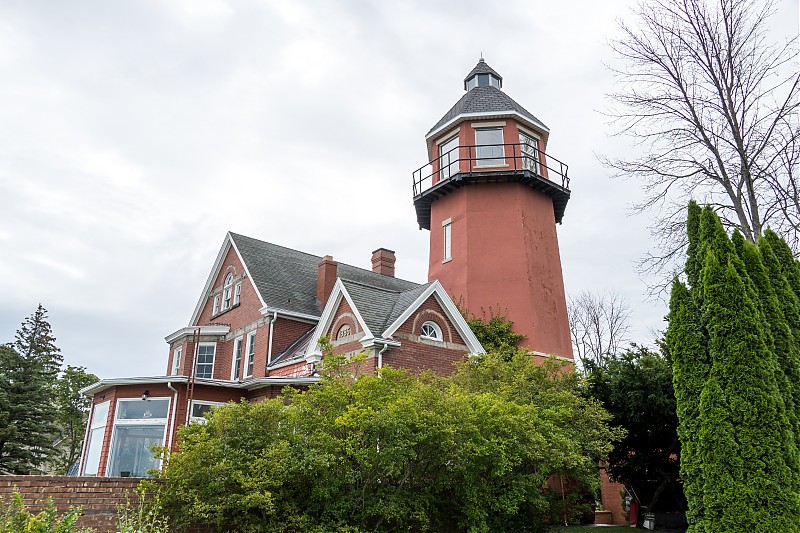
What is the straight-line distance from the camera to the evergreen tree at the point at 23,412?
26922 millimetres

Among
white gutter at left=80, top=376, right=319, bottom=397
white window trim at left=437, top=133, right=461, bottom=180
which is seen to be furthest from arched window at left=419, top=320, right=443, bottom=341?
Answer: white window trim at left=437, top=133, right=461, bottom=180

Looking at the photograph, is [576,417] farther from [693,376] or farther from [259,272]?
[259,272]

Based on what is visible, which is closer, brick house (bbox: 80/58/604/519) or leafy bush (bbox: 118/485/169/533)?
leafy bush (bbox: 118/485/169/533)

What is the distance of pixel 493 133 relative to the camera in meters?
23.7

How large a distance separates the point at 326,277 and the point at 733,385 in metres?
16.1

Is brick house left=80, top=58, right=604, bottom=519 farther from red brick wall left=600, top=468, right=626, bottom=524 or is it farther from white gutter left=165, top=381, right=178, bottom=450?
red brick wall left=600, top=468, right=626, bottom=524

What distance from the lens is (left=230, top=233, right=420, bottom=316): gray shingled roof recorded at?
22.3 m

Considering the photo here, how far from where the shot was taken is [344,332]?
17.3m

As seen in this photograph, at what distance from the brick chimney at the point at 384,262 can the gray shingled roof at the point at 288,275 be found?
1.09 meters

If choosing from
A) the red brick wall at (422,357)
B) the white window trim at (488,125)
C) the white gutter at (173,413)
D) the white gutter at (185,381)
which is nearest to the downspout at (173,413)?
the white gutter at (173,413)

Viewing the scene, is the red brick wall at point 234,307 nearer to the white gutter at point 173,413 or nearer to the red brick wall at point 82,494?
the white gutter at point 173,413

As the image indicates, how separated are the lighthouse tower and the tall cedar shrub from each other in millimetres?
9294

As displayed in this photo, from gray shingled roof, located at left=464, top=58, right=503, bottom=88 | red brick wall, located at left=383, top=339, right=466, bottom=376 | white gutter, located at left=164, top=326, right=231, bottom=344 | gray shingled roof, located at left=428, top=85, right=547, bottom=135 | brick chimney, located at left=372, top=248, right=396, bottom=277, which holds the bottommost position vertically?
red brick wall, located at left=383, top=339, right=466, bottom=376

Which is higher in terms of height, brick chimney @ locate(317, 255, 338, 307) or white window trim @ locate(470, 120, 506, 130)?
white window trim @ locate(470, 120, 506, 130)
